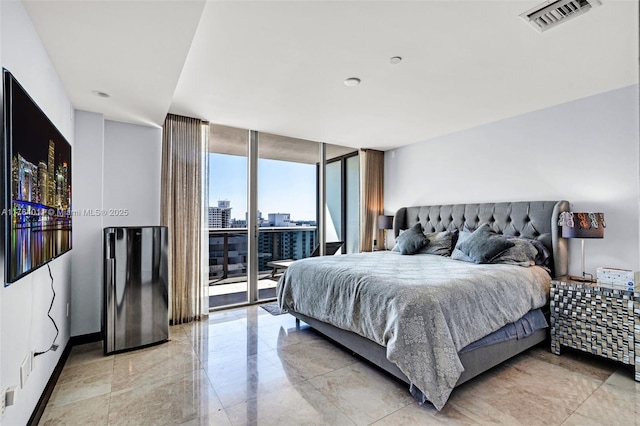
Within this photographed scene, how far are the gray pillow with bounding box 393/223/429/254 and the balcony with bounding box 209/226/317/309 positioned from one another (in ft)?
5.11

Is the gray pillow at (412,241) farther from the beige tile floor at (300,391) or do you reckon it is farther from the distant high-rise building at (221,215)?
the distant high-rise building at (221,215)

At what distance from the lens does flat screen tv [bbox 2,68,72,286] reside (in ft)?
4.37

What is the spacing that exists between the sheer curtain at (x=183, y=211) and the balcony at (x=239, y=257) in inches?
19.7

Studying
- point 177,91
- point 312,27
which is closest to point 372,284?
point 312,27

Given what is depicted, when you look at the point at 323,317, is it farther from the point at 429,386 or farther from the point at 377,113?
the point at 377,113

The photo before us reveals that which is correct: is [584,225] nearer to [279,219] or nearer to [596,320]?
[596,320]

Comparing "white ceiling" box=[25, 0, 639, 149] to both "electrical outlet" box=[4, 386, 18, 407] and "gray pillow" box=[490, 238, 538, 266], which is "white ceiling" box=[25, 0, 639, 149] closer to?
"gray pillow" box=[490, 238, 538, 266]

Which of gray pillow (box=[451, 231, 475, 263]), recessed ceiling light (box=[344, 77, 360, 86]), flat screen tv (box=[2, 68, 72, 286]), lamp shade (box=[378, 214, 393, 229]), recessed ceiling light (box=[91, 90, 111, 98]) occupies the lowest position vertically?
gray pillow (box=[451, 231, 475, 263])

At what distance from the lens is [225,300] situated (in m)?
4.50

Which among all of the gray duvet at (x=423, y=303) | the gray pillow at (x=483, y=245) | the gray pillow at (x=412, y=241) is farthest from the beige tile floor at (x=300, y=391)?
the gray pillow at (x=412, y=241)

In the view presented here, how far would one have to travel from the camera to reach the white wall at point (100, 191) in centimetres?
312

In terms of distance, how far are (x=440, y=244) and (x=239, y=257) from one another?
2847mm

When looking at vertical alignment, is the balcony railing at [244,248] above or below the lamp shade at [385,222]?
below

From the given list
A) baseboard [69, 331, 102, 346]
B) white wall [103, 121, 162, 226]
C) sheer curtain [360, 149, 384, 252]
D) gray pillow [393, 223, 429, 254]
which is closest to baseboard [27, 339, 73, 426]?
baseboard [69, 331, 102, 346]
